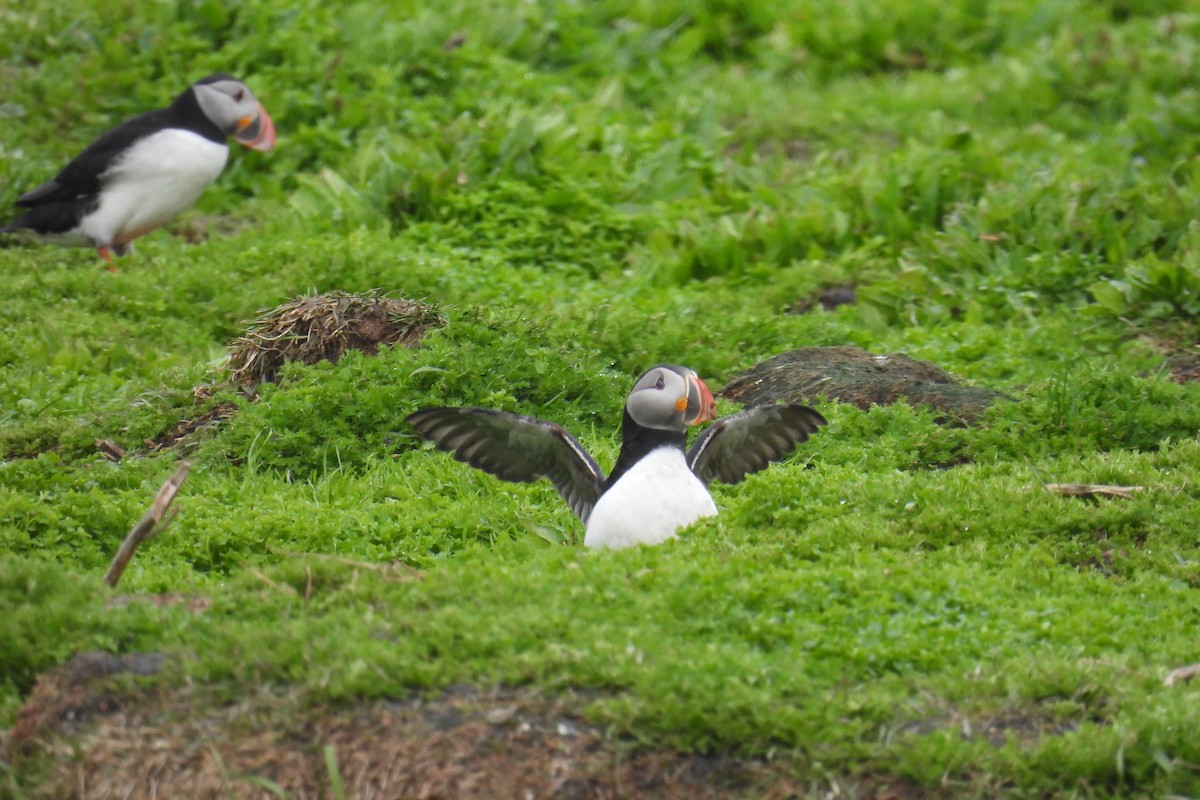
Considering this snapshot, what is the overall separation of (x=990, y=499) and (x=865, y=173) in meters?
4.99

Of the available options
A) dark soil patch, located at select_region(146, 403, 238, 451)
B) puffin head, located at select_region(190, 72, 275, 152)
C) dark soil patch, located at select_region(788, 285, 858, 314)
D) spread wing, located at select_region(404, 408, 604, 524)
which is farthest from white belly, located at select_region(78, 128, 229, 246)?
spread wing, located at select_region(404, 408, 604, 524)

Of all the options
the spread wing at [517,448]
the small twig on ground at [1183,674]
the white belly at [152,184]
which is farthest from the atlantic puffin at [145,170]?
the small twig on ground at [1183,674]

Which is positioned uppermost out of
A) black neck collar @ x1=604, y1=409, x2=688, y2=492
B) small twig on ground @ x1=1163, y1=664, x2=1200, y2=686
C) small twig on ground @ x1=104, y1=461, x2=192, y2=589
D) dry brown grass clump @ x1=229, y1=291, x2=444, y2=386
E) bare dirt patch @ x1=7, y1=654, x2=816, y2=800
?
small twig on ground @ x1=104, y1=461, x2=192, y2=589

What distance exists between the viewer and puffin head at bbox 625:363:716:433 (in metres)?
5.68

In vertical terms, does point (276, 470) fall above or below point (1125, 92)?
above

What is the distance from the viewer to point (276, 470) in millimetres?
6766

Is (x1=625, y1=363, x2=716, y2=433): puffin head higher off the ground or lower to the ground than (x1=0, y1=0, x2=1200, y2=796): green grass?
higher

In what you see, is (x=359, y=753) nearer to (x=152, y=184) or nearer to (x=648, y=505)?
(x=648, y=505)

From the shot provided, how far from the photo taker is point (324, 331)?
740 centimetres

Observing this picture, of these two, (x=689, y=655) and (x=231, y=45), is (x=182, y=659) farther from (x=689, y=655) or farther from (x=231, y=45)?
(x=231, y=45)

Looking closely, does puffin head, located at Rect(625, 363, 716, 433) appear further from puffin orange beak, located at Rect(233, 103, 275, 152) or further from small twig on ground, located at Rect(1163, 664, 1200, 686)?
puffin orange beak, located at Rect(233, 103, 275, 152)

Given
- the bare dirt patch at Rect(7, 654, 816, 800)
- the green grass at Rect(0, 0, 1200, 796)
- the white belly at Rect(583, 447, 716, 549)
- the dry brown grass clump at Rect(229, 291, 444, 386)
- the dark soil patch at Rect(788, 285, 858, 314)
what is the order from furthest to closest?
1. the dark soil patch at Rect(788, 285, 858, 314)
2. the dry brown grass clump at Rect(229, 291, 444, 386)
3. the white belly at Rect(583, 447, 716, 549)
4. the green grass at Rect(0, 0, 1200, 796)
5. the bare dirt patch at Rect(7, 654, 816, 800)

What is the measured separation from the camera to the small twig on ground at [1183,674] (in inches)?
176

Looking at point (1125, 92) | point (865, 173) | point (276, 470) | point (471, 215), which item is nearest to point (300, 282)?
point (471, 215)
